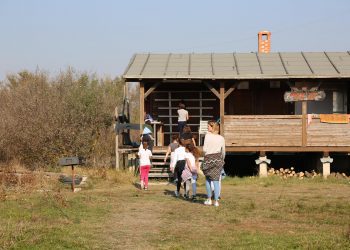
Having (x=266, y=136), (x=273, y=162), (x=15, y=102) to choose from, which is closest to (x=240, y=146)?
(x=266, y=136)

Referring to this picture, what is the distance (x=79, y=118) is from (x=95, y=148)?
169 centimetres

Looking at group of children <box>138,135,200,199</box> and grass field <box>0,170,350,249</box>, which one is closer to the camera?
grass field <box>0,170,350,249</box>

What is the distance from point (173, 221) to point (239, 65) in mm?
11764

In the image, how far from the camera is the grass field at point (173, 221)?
9164 mm

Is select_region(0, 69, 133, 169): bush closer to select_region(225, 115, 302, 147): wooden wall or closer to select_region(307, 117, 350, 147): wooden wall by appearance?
select_region(225, 115, 302, 147): wooden wall

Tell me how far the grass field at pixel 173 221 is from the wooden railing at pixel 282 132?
4439 millimetres

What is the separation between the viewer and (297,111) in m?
23.6

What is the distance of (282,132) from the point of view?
2128 centimetres

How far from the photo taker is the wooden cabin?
69.5 ft

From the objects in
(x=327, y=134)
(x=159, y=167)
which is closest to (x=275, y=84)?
(x=327, y=134)

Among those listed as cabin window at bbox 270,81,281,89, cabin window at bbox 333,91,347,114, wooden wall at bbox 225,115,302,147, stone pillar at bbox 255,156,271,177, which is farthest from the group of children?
cabin window at bbox 333,91,347,114

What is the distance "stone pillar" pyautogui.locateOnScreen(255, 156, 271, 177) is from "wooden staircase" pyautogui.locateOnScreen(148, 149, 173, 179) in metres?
3.10

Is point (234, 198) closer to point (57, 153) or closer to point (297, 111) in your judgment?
point (297, 111)

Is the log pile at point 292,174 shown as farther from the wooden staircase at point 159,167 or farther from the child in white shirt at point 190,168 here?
the child in white shirt at point 190,168
